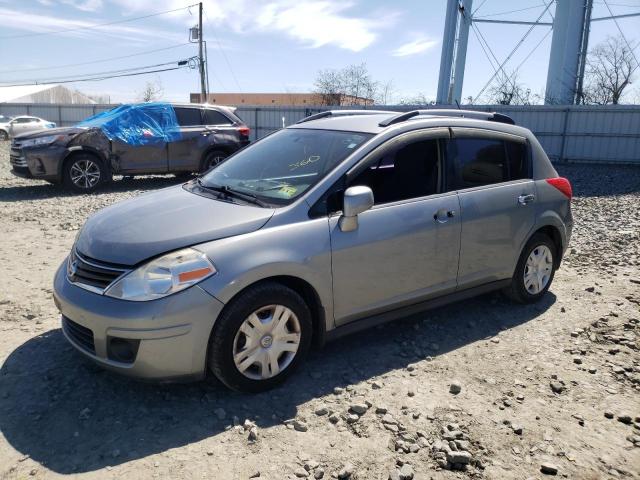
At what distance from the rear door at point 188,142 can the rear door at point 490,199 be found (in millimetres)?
8396

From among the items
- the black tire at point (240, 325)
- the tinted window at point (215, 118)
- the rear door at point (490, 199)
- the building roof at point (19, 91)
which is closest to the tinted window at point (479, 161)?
the rear door at point (490, 199)

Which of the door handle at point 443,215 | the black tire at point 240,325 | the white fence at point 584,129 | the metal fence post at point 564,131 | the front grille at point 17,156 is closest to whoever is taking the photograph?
the black tire at point 240,325

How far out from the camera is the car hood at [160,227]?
310 centimetres

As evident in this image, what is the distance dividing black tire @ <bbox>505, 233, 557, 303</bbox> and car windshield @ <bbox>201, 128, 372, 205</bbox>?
1.94 meters

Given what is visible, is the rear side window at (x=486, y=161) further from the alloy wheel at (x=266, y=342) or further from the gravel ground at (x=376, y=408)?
the alloy wheel at (x=266, y=342)

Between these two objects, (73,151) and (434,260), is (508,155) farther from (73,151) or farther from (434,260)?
(73,151)

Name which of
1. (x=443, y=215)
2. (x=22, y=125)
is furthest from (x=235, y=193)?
(x=22, y=125)

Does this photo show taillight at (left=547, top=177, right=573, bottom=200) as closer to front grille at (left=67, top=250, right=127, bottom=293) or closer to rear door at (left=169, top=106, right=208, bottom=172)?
front grille at (left=67, top=250, right=127, bottom=293)

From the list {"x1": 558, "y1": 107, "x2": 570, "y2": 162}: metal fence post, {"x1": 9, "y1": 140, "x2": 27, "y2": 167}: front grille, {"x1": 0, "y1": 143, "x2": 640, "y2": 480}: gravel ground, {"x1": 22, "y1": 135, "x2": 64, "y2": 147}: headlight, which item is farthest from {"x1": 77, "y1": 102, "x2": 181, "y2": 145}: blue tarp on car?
{"x1": 558, "y1": 107, "x2": 570, "y2": 162}: metal fence post

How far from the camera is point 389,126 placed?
391 cm

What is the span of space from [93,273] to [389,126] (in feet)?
7.43

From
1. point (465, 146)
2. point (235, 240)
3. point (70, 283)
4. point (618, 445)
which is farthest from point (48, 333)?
point (618, 445)

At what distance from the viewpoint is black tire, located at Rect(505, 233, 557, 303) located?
4.72 meters

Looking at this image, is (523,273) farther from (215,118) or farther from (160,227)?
(215,118)
